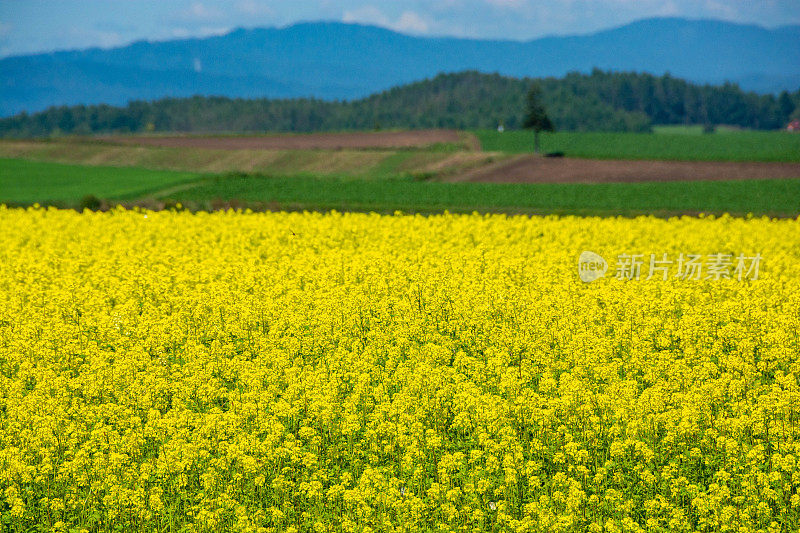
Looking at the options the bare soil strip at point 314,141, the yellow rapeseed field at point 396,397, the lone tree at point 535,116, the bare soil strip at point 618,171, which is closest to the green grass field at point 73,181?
the bare soil strip at point 314,141

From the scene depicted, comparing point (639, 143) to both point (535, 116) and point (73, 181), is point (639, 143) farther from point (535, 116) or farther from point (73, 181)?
point (73, 181)

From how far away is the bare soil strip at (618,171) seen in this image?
65062 millimetres

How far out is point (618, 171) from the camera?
6919 centimetres

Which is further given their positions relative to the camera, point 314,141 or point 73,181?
point 314,141

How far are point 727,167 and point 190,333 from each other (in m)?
56.9

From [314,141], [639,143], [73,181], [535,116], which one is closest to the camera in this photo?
[73,181]

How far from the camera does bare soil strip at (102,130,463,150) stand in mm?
98562

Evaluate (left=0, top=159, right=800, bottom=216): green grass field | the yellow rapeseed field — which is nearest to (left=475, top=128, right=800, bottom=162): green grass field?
(left=0, top=159, right=800, bottom=216): green grass field

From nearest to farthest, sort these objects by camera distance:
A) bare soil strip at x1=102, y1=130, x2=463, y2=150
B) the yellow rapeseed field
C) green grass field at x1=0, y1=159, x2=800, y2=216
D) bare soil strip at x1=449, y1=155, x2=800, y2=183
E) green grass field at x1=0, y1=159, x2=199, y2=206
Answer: the yellow rapeseed field → green grass field at x1=0, y1=159, x2=800, y2=216 → bare soil strip at x1=449, y1=155, x2=800, y2=183 → green grass field at x1=0, y1=159, x2=199, y2=206 → bare soil strip at x1=102, y1=130, x2=463, y2=150

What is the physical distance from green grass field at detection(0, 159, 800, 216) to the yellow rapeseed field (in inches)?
942

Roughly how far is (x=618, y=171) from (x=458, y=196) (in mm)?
17889

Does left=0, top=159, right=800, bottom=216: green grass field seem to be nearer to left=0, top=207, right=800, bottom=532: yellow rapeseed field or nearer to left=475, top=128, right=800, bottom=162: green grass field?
left=0, top=207, right=800, bottom=532: yellow rapeseed field

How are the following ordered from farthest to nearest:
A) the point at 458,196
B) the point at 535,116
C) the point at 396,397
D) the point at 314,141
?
the point at 314,141, the point at 535,116, the point at 458,196, the point at 396,397

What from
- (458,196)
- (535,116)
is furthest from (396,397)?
(535,116)
